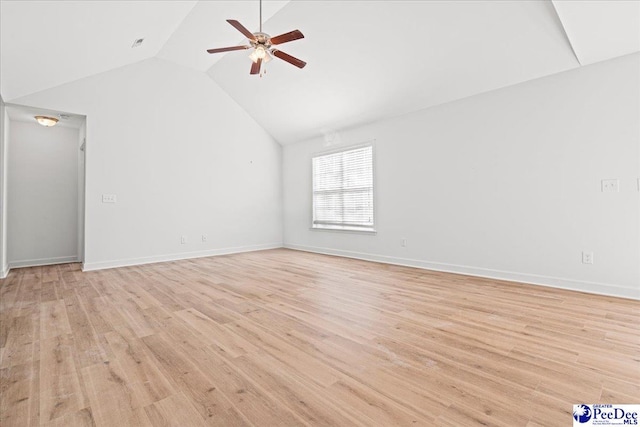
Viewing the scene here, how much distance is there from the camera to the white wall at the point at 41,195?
5.17 meters

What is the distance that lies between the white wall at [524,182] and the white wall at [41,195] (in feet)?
18.5

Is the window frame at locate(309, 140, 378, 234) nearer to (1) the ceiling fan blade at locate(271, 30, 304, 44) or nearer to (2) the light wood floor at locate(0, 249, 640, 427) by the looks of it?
(2) the light wood floor at locate(0, 249, 640, 427)

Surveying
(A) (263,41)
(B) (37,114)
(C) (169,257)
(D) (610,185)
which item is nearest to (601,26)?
(D) (610,185)

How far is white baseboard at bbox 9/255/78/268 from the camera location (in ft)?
16.9

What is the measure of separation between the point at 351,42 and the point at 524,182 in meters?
2.90

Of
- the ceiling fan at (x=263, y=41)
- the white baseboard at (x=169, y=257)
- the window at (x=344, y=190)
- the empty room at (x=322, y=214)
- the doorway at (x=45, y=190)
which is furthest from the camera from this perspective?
the window at (x=344, y=190)

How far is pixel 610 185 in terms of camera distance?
10.6ft

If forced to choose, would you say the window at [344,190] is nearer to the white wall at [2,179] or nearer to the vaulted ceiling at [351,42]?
the vaulted ceiling at [351,42]

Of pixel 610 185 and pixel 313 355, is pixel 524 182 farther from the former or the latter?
pixel 313 355

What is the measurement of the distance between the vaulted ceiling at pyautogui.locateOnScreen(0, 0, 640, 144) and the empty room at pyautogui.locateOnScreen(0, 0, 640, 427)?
30 millimetres

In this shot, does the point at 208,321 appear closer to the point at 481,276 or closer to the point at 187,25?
the point at 481,276

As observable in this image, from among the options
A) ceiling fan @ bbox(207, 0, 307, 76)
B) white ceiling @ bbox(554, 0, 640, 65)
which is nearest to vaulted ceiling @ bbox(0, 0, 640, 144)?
white ceiling @ bbox(554, 0, 640, 65)

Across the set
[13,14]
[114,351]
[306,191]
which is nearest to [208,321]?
[114,351]

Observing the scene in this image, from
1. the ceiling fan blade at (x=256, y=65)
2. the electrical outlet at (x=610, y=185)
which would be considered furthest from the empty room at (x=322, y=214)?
the ceiling fan blade at (x=256, y=65)
